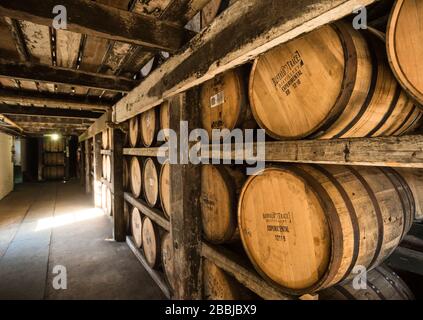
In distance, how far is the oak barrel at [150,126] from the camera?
11.2 feet

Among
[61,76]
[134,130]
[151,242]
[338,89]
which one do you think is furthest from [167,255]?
[61,76]

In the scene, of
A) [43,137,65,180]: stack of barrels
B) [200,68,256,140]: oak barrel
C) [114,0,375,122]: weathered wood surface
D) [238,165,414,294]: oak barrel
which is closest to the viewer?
[114,0,375,122]: weathered wood surface

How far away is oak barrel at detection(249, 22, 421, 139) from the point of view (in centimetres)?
110

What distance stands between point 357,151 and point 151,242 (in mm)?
3238

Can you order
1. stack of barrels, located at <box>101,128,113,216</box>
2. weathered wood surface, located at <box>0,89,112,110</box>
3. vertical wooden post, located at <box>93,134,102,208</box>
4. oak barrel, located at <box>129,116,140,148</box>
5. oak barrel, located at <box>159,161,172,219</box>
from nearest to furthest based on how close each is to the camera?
oak barrel, located at <box>159,161,172,219</box> < oak barrel, located at <box>129,116,140,148</box> < weathered wood surface, located at <box>0,89,112,110</box> < stack of barrels, located at <box>101,128,113,216</box> < vertical wooden post, located at <box>93,134,102,208</box>

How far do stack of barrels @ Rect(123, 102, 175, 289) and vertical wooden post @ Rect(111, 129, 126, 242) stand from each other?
2.37ft

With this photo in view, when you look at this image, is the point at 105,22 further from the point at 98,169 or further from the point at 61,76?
the point at 98,169

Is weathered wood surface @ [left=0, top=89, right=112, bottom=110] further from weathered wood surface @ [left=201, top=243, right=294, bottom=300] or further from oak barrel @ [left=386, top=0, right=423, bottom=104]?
oak barrel @ [left=386, top=0, right=423, bottom=104]

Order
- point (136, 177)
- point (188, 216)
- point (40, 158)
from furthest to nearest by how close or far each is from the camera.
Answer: point (40, 158)
point (136, 177)
point (188, 216)

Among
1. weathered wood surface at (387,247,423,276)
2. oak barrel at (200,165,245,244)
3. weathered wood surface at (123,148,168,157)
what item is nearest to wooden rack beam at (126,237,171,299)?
oak barrel at (200,165,245,244)

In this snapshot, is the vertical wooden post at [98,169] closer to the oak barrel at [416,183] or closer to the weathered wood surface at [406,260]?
the weathered wood surface at [406,260]

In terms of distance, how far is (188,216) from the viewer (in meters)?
2.42

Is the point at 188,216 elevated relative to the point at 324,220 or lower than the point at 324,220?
lower

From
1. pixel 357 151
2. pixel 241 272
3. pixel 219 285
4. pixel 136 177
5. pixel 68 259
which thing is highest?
pixel 357 151
